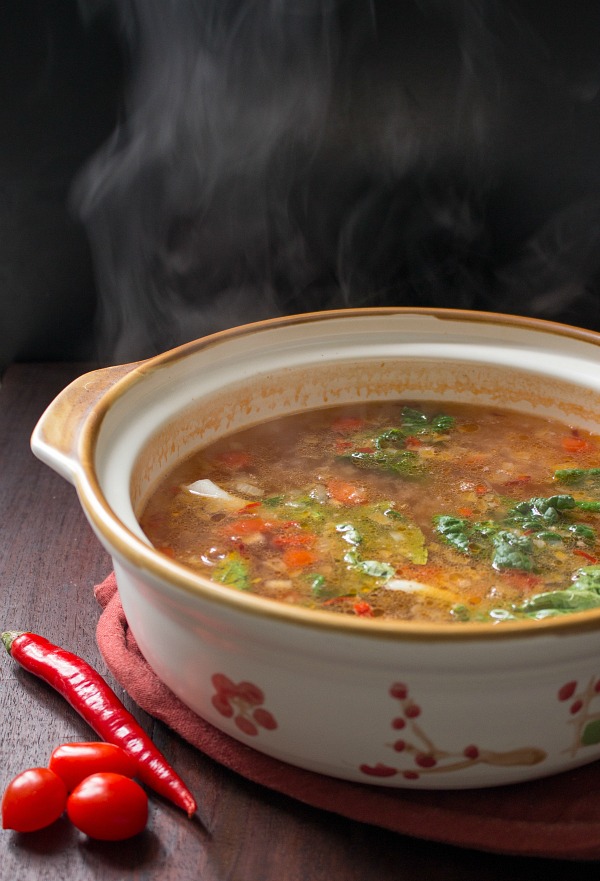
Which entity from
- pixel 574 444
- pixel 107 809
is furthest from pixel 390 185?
pixel 107 809

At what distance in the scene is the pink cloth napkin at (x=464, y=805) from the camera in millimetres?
1503

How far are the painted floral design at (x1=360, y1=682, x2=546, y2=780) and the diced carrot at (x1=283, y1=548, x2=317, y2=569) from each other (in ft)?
1.64

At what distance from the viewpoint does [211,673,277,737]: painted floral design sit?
151 cm

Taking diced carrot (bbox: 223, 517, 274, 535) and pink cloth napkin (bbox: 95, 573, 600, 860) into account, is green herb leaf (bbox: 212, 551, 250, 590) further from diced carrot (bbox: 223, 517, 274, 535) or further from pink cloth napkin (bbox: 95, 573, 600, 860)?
pink cloth napkin (bbox: 95, 573, 600, 860)

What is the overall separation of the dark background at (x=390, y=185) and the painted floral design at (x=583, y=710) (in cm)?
273

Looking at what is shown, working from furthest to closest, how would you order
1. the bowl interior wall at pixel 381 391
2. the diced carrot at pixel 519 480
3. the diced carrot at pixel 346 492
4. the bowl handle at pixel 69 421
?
1. the bowl interior wall at pixel 381 391
2. the diced carrot at pixel 519 480
3. the diced carrot at pixel 346 492
4. the bowl handle at pixel 69 421

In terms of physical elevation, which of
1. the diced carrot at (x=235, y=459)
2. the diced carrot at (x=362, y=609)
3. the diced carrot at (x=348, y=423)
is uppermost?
the diced carrot at (x=362, y=609)

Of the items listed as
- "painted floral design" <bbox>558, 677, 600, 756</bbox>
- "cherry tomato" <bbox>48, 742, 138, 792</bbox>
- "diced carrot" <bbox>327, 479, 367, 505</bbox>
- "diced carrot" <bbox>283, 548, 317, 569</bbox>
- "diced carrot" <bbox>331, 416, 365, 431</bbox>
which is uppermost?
"painted floral design" <bbox>558, 677, 600, 756</bbox>

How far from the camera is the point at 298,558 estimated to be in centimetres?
194

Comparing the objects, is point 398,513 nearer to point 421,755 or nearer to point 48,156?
point 421,755

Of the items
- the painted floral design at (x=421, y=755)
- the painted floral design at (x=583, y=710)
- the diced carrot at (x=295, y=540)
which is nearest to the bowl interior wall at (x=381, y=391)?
the diced carrot at (x=295, y=540)

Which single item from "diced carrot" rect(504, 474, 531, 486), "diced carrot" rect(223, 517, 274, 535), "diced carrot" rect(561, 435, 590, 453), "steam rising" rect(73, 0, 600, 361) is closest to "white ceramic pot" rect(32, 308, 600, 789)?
"diced carrot" rect(223, 517, 274, 535)

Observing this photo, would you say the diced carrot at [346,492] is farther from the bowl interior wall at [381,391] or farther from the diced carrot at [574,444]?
the diced carrot at [574,444]

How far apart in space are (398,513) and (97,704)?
826 mm
